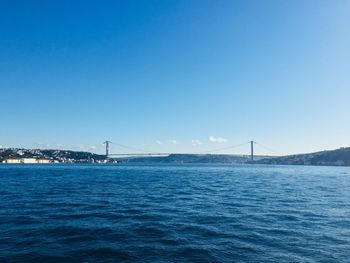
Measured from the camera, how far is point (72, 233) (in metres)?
16.3

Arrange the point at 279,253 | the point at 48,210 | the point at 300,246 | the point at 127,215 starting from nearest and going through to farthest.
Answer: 1. the point at 279,253
2. the point at 300,246
3. the point at 127,215
4. the point at 48,210

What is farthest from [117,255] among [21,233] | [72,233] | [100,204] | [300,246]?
[100,204]

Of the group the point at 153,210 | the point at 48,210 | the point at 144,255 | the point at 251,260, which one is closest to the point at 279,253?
the point at 251,260

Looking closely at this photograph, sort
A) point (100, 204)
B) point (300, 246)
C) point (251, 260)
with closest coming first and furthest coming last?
point (251, 260) < point (300, 246) < point (100, 204)

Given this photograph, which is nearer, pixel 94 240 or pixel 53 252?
pixel 53 252

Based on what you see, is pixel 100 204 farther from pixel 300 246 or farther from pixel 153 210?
pixel 300 246

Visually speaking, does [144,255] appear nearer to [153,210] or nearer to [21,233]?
[21,233]

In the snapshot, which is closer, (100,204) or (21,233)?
(21,233)

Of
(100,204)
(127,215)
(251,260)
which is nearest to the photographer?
(251,260)

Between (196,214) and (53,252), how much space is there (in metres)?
11.6

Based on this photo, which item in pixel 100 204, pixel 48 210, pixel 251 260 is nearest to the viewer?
pixel 251 260

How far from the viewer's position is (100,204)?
26.9 meters

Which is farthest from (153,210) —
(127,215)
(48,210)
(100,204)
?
(48,210)

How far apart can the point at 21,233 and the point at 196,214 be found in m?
11.6
